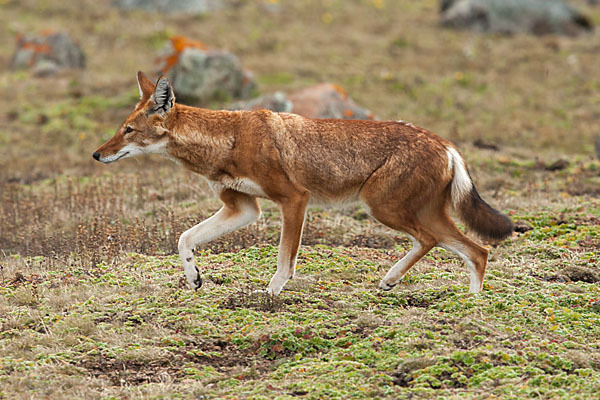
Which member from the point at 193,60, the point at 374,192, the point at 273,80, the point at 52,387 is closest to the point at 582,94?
the point at 273,80

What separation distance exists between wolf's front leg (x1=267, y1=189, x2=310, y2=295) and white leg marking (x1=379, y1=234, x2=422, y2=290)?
3.36 ft

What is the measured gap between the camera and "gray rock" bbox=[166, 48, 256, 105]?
17.5 m

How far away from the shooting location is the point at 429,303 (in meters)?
7.12

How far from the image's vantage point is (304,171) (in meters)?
7.43

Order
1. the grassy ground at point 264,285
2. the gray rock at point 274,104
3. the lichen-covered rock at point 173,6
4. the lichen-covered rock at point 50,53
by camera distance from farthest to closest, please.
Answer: the lichen-covered rock at point 173,6 < the lichen-covered rock at point 50,53 < the gray rock at point 274,104 < the grassy ground at point 264,285

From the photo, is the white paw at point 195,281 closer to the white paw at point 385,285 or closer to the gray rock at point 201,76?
the white paw at point 385,285

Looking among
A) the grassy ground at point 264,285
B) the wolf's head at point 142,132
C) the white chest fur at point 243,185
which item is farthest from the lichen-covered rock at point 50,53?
the white chest fur at point 243,185

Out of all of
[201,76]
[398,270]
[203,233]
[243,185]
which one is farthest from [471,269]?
[201,76]

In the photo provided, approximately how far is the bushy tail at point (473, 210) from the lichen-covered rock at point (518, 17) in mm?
19420

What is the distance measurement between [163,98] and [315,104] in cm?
857

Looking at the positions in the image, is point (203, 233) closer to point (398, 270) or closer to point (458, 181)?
point (398, 270)

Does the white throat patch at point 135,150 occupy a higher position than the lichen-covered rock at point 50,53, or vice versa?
the white throat patch at point 135,150

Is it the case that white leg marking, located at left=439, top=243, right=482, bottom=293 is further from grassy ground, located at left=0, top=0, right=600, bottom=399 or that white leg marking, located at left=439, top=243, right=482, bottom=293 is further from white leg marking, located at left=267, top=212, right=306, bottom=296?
white leg marking, located at left=267, top=212, right=306, bottom=296

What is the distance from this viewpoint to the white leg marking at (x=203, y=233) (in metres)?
7.32
